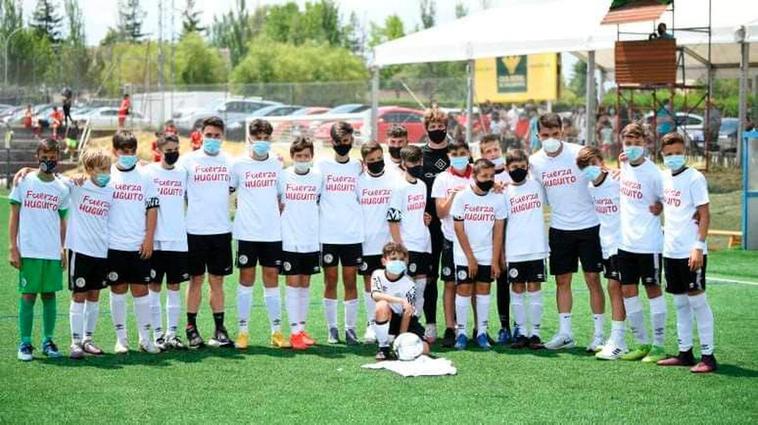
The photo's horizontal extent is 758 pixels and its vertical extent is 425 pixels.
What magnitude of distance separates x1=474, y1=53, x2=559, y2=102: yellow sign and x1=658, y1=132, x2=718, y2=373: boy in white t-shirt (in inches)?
1312

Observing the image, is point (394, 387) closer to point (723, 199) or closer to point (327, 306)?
point (327, 306)

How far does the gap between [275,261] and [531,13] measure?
1645 centimetres

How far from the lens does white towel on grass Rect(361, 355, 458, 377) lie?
9.03 metres

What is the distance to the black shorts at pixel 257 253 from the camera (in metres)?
10.5

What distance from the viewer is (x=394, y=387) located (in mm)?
8555

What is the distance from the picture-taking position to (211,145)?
10398 millimetres

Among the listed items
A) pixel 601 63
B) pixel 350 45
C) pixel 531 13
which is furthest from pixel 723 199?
pixel 350 45

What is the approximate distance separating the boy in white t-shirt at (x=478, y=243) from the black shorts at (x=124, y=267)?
271 cm

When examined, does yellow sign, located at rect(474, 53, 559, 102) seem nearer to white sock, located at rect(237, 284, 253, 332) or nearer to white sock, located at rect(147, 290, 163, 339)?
white sock, located at rect(237, 284, 253, 332)

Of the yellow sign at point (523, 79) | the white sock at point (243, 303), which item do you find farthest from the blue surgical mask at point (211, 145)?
the yellow sign at point (523, 79)

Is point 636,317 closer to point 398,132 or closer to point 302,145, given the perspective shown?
point 398,132

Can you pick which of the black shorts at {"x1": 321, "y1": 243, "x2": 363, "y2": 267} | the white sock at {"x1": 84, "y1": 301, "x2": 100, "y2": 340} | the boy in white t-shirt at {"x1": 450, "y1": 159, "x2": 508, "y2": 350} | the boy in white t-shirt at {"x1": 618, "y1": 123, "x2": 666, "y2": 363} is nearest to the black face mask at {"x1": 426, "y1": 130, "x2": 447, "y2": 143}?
the boy in white t-shirt at {"x1": 450, "y1": 159, "x2": 508, "y2": 350}

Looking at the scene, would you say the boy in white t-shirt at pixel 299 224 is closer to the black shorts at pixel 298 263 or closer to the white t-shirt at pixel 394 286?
the black shorts at pixel 298 263

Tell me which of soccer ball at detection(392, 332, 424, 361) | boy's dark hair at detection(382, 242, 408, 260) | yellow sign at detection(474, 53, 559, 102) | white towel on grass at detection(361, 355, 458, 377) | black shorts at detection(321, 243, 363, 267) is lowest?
white towel on grass at detection(361, 355, 458, 377)
